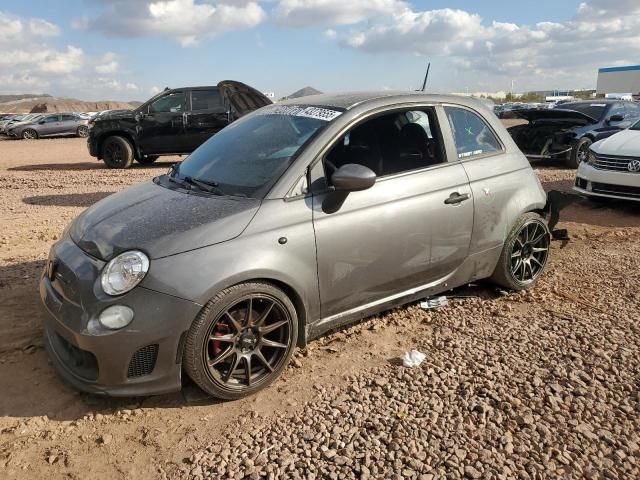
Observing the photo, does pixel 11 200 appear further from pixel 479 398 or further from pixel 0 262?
pixel 479 398

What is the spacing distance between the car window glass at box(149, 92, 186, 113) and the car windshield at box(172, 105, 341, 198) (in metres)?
9.28

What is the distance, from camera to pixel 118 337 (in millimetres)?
2695

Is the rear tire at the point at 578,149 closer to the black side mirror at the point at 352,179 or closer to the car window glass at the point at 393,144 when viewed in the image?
the car window glass at the point at 393,144

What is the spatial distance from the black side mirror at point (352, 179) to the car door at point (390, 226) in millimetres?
137

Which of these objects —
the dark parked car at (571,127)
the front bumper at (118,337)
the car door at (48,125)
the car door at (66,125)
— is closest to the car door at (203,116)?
Result: the dark parked car at (571,127)

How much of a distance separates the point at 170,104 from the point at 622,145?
32.5 feet

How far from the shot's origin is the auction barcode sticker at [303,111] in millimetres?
3568

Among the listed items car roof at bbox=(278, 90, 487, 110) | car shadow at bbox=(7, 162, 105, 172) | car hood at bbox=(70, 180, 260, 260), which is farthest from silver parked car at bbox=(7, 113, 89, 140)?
car hood at bbox=(70, 180, 260, 260)

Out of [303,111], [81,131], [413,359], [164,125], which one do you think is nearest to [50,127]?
[81,131]

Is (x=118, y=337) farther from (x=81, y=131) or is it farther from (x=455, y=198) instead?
(x=81, y=131)

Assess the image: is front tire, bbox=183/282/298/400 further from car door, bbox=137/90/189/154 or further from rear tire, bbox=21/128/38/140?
rear tire, bbox=21/128/38/140

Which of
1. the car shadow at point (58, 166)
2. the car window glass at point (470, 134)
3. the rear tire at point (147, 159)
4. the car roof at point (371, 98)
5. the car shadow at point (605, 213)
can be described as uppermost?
the car roof at point (371, 98)

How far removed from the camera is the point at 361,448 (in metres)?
2.62

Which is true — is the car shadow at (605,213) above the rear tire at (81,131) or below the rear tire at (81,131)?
below
